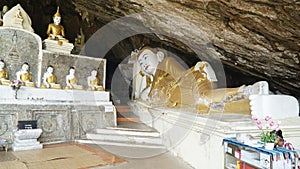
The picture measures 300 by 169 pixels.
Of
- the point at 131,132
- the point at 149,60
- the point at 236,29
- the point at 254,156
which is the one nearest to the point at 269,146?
the point at 254,156

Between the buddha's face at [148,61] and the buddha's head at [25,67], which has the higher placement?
the buddha's face at [148,61]

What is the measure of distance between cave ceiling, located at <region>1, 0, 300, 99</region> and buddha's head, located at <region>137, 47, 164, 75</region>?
41 centimetres

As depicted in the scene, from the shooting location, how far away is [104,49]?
7.31 m

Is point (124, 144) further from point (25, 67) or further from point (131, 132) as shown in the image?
point (25, 67)

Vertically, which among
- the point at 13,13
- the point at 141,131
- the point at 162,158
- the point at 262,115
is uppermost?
the point at 13,13

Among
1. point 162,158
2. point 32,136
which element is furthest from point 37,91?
point 162,158

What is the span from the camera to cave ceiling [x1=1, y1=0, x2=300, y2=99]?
2.29 m

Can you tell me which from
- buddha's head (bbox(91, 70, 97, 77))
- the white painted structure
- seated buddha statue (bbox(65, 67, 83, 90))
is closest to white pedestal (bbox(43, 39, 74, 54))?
seated buddha statue (bbox(65, 67, 83, 90))

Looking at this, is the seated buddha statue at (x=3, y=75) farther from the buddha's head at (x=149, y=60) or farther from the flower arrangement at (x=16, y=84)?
the buddha's head at (x=149, y=60)

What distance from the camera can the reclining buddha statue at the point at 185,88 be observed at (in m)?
2.47

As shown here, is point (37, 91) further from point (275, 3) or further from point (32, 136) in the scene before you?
point (275, 3)

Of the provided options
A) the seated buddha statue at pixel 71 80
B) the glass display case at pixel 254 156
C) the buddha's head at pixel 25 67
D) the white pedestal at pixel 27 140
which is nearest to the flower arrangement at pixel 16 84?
the buddha's head at pixel 25 67

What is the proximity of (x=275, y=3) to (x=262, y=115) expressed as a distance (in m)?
1.01

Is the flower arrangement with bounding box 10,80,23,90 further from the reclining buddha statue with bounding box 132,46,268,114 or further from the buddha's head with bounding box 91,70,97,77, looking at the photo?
the reclining buddha statue with bounding box 132,46,268,114
